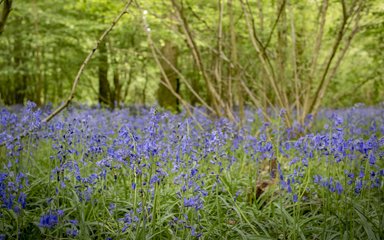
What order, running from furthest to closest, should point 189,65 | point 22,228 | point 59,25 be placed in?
1. point 189,65
2. point 59,25
3. point 22,228

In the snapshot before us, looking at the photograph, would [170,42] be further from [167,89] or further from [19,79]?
[19,79]

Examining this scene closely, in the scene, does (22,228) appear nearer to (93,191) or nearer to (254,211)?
(93,191)

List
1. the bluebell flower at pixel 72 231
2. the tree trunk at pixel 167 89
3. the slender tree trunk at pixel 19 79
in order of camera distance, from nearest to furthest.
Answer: the bluebell flower at pixel 72 231 → the tree trunk at pixel 167 89 → the slender tree trunk at pixel 19 79

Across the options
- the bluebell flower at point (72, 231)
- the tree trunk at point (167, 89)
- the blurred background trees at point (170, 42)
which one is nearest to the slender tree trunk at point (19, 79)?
the blurred background trees at point (170, 42)

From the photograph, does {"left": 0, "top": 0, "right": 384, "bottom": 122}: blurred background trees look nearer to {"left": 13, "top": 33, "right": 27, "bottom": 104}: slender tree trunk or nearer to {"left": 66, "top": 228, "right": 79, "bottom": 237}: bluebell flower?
{"left": 13, "top": 33, "right": 27, "bottom": 104}: slender tree trunk

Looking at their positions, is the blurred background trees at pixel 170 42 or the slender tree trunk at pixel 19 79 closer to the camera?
the blurred background trees at pixel 170 42

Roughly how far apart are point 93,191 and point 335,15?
9.42 m

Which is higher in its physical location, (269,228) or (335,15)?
(335,15)

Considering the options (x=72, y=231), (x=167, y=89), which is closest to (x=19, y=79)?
(x=167, y=89)

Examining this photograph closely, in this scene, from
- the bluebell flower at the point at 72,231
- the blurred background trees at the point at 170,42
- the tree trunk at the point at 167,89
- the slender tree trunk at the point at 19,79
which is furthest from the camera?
the slender tree trunk at the point at 19,79

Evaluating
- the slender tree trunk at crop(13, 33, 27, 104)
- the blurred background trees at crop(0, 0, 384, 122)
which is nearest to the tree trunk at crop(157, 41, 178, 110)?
the blurred background trees at crop(0, 0, 384, 122)

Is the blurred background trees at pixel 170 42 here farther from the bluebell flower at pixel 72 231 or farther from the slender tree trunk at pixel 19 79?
the bluebell flower at pixel 72 231

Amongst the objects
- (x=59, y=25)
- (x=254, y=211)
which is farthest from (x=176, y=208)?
(x=59, y=25)

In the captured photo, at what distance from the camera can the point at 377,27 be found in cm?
816
